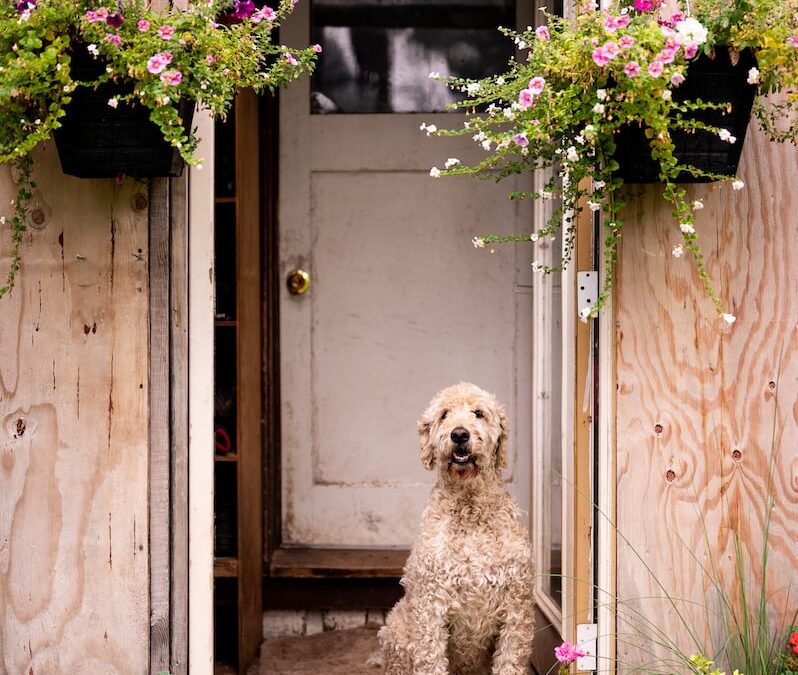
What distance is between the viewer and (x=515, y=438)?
4.35 m

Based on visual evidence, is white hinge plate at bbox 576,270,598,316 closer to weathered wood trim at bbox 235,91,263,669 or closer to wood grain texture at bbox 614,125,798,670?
wood grain texture at bbox 614,125,798,670

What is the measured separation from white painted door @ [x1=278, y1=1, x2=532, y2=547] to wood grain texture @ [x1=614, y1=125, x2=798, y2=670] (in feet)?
5.19

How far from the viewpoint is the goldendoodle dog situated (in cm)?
286

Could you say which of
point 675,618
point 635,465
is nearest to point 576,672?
point 675,618

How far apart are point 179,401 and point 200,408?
66mm

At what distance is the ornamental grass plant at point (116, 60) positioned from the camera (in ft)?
7.88

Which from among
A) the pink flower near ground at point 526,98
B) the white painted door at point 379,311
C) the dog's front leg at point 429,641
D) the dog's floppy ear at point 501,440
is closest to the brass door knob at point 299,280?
the white painted door at point 379,311

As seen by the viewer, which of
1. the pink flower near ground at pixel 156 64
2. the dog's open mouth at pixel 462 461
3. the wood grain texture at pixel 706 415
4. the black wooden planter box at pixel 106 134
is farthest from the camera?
the dog's open mouth at pixel 462 461

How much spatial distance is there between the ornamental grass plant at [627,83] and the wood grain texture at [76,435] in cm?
107

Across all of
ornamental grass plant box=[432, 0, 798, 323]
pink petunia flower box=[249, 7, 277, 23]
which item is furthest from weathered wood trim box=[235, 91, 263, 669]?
ornamental grass plant box=[432, 0, 798, 323]

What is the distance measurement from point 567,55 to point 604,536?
4.44ft

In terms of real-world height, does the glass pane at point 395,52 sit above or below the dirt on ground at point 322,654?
above

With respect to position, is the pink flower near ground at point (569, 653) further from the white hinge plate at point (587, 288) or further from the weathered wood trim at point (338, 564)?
the weathered wood trim at point (338, 564)

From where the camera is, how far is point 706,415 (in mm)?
2756
